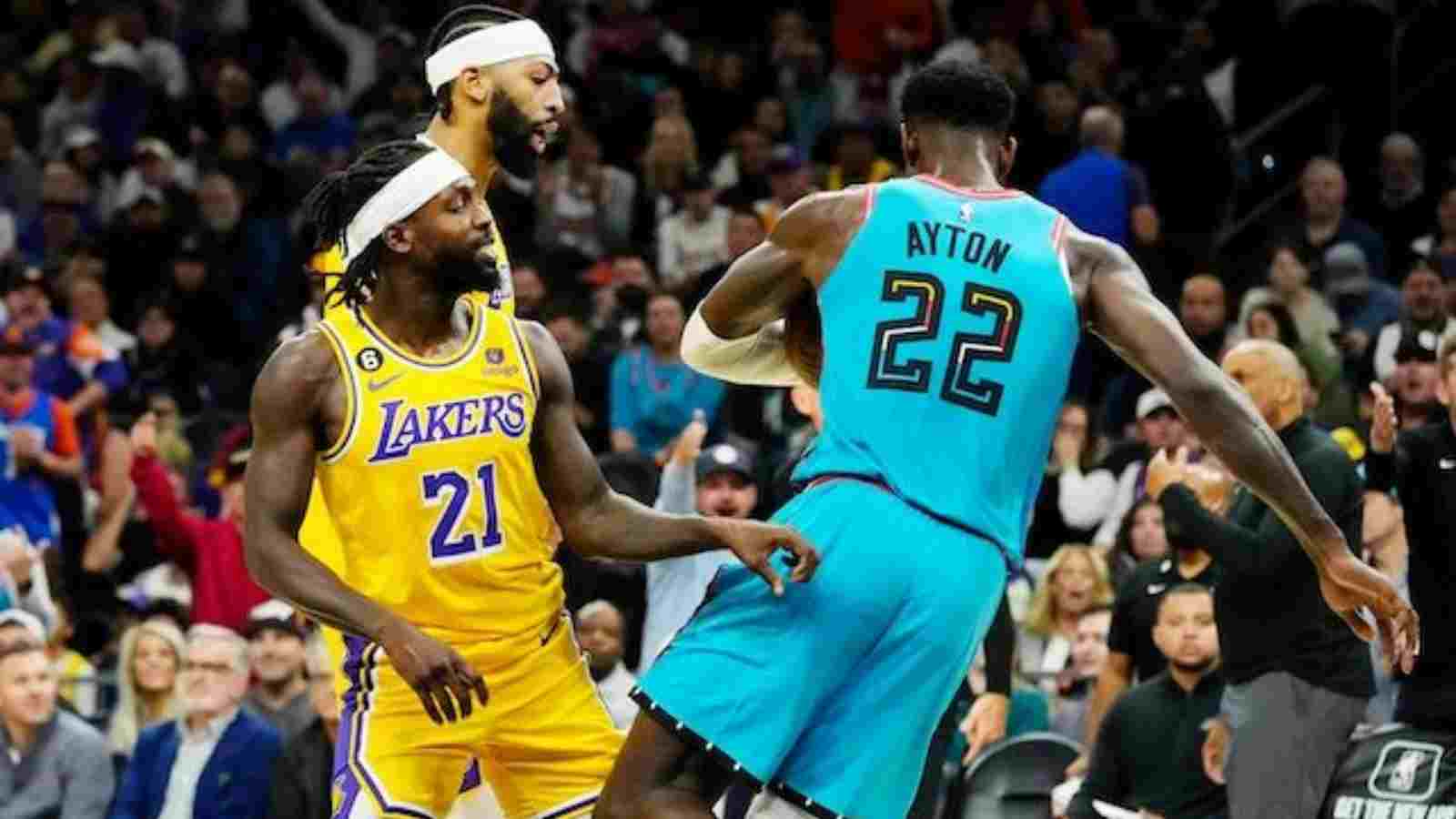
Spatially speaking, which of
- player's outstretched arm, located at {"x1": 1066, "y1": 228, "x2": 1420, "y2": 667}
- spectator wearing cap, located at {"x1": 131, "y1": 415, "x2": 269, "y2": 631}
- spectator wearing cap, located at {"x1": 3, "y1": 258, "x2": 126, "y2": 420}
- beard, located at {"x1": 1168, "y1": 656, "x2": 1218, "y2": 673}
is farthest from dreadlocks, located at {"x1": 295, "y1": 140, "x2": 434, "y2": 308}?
spectator wearing cap, located at {"x1": 3, "y1": 258, "x2": 126, "y2": 420}

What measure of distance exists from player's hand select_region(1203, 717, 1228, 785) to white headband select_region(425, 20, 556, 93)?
3.37 metres

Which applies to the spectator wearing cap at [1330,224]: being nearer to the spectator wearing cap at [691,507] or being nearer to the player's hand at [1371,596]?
the spectator wearing cap at [691,507]

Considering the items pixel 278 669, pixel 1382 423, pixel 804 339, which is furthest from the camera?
pixel 278 669

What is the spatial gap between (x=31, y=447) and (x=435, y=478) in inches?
327

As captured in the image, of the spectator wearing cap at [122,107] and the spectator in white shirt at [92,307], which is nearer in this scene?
the spectator in white shirt at [92,307]

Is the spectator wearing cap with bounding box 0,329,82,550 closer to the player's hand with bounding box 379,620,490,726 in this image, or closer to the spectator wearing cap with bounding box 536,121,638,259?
the spectator wearing cap with bounding box 536,121,638,259

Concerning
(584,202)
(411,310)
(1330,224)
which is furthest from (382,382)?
(584,202)

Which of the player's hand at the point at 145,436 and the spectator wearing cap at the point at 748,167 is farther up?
the spectator wearing cap at the point at 748,167

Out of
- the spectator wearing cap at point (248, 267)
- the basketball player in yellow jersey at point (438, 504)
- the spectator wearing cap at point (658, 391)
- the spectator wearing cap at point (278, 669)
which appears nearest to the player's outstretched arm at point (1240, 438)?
the basketball player in yellow jersey at point (438, 504)

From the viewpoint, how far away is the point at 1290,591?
29.8 feet

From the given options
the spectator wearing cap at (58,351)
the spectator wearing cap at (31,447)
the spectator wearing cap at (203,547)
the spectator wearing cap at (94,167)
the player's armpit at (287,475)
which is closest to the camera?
the player's armpit at (287,475)

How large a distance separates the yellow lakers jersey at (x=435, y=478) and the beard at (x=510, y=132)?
1.08m

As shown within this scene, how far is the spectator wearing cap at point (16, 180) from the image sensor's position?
58.3ft

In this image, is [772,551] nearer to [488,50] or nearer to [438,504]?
[438,504]
